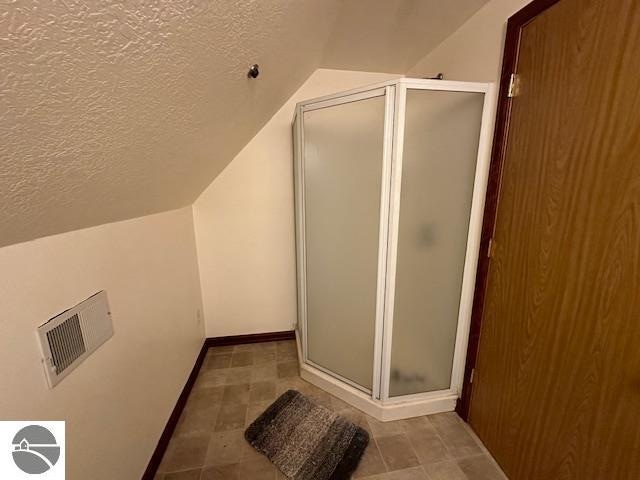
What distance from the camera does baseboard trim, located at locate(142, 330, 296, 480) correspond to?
1.20 m

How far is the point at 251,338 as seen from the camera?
7.25 ft

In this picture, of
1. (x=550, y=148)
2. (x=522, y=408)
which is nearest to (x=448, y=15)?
(x=550, y=148)

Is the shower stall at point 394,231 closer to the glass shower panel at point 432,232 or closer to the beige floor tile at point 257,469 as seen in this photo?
the glass shower panel at point 432,232

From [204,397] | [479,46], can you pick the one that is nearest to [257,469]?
[204,397]

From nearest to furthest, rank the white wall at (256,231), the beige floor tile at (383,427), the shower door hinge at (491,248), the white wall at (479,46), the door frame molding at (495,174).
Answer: the door frame molding at (495,174)
the white wall at (479,46)
the shower door hinge at (491,248)
the beige floor tile at (383,427)
the white wall at (256,231)

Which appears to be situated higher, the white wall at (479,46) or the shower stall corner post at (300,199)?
the white wall at (479,46)

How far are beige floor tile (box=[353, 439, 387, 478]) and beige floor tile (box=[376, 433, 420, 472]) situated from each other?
0.08ft

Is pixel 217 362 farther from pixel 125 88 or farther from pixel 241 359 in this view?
pixel 125 88

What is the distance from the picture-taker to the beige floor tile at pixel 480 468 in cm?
118

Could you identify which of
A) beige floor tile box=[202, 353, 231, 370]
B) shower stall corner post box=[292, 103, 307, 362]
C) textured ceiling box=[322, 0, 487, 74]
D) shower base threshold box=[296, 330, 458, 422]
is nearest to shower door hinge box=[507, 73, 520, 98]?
textured ceiling box=[322, 0, 487, 74]

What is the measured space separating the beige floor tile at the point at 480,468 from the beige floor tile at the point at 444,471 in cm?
3

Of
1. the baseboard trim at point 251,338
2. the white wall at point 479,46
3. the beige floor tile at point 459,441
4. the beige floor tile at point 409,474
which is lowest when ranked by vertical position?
the beige floor tile at point 409,474

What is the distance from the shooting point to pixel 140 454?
112 cm

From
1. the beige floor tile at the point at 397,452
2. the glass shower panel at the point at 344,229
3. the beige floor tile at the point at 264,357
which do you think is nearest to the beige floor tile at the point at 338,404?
the glass shower panel at the point at 344,229
